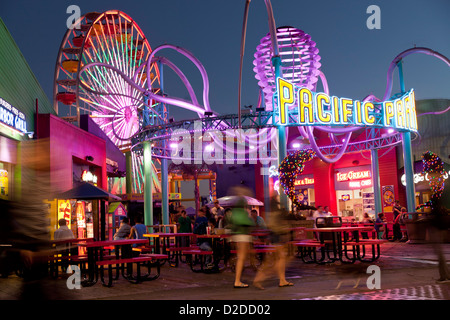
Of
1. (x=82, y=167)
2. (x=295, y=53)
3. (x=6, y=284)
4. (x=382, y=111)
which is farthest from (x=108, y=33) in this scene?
(x=6, y=284)

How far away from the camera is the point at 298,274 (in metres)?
11.2

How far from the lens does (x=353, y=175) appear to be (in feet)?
102

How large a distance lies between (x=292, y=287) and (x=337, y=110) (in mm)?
12366

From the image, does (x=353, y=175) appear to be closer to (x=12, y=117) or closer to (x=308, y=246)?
(x=308, y=246)

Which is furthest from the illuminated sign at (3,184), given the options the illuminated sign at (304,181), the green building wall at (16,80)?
the illuminated sign at (304,181)

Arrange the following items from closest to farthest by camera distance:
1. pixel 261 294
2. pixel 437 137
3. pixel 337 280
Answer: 1. pixel 261 294
2. pixel 337 280
3. pixel 437 137

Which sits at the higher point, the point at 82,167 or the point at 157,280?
the point at 82,167

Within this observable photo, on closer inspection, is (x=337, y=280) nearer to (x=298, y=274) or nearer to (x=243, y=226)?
(x=298, y=274)

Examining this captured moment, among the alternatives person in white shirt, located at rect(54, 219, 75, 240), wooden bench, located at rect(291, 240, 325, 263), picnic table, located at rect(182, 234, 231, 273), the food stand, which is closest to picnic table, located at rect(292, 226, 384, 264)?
wooden bench, located at rect(291, 240, 325, 263)

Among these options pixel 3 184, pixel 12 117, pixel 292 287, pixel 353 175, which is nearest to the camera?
pixel 292 287

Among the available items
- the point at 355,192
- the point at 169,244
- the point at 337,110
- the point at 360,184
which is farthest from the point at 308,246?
the point at 355,192

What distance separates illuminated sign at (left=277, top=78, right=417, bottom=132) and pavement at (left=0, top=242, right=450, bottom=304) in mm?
7932

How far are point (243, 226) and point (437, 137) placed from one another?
22380 millimetres

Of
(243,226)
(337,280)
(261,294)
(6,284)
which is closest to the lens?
(261,294)
